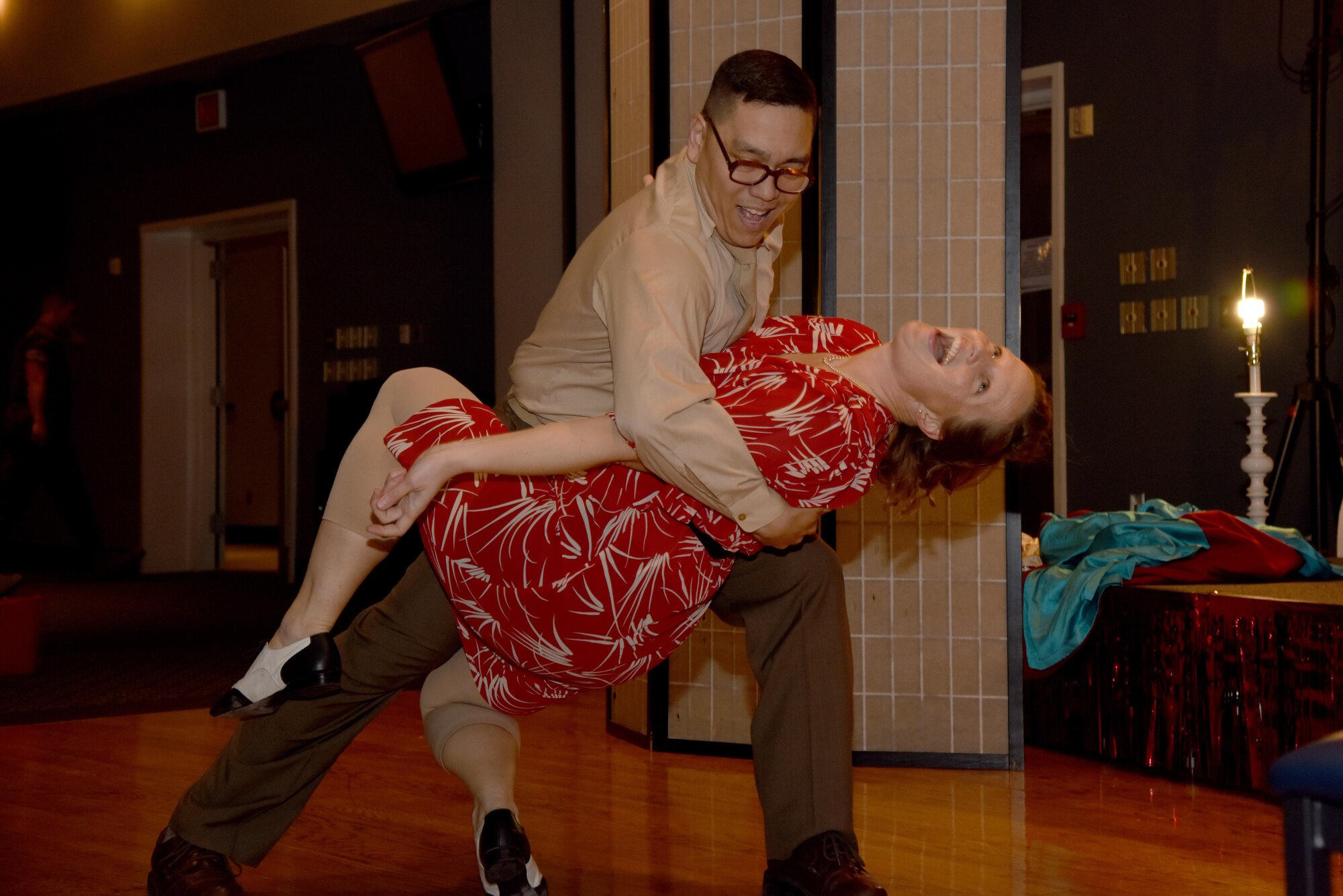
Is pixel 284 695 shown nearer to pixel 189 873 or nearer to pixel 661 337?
pixel 189 873

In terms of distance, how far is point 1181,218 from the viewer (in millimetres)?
5137

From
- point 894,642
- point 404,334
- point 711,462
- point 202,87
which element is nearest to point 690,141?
point 711,462

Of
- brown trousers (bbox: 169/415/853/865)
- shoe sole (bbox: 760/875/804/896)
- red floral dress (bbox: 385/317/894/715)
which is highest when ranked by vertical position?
red floral dress (bbox: 385/317/894/715)

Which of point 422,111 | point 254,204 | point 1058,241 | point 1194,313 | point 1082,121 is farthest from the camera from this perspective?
point 254,204

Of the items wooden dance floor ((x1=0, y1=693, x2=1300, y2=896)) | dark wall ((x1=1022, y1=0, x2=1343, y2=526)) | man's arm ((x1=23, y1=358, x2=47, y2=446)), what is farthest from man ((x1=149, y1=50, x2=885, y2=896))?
man's arm ((x1=23, y1=358, x2=47, y2=446))

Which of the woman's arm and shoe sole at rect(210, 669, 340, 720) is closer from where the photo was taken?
the woman's arm

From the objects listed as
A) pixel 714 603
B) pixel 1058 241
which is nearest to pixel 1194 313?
pixel 1058 241

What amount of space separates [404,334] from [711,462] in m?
5.32

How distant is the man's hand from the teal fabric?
152 centimetres

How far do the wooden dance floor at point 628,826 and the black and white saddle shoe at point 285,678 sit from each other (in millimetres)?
407

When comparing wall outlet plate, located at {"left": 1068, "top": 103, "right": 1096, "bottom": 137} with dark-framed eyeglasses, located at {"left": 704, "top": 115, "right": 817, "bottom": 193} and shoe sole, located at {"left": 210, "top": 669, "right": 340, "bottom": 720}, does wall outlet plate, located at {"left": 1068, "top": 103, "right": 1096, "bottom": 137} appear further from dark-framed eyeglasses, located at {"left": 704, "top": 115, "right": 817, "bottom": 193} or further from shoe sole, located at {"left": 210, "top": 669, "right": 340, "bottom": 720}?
shoe sole, located at {"left": 210, "top": 669, "right": 340, "bottom": 720}

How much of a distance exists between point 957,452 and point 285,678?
1.02 metres

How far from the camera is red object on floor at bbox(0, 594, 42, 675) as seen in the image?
160 inches

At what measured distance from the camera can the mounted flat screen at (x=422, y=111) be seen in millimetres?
6055
